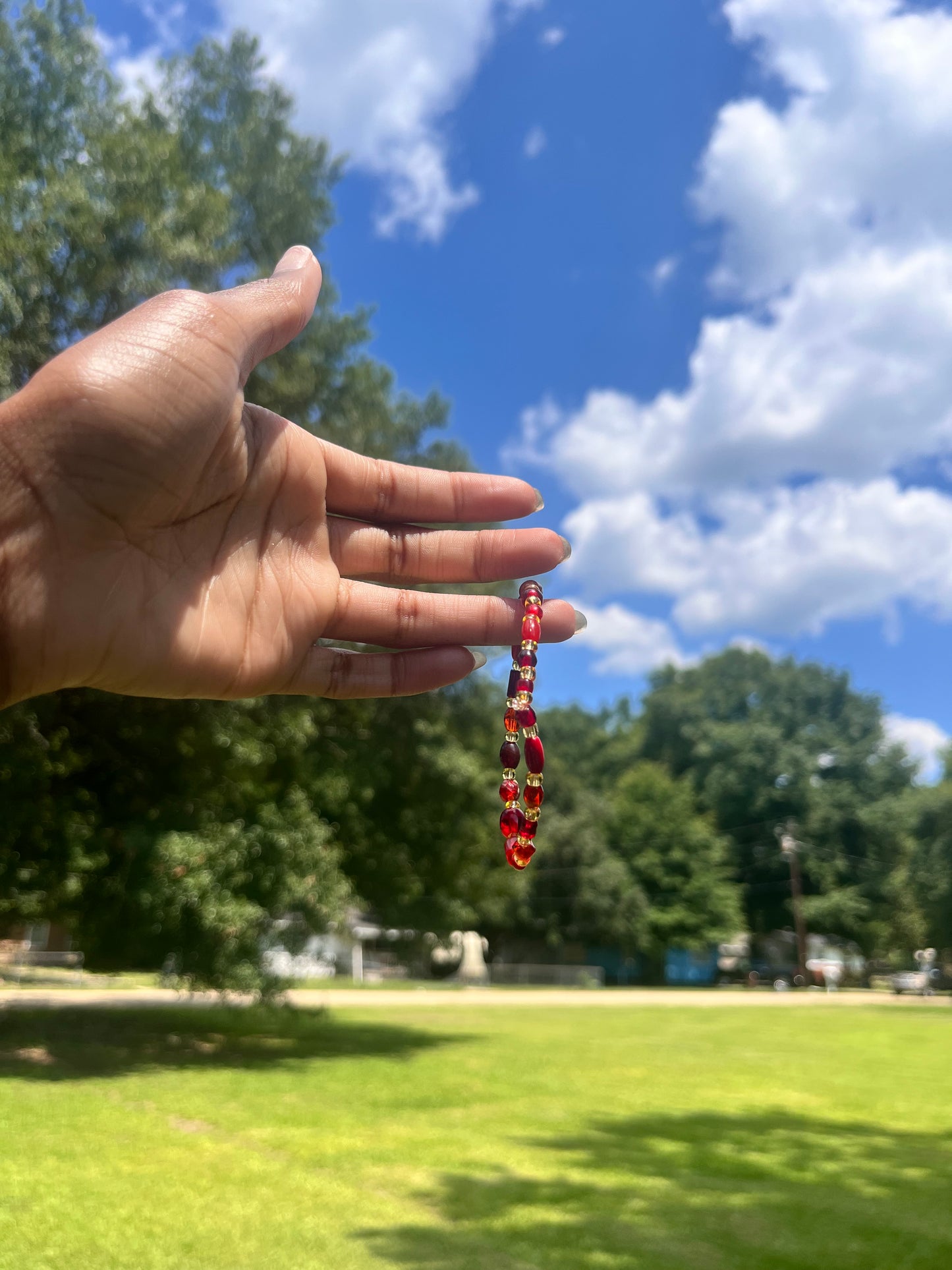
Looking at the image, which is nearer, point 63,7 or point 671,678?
point 63,7

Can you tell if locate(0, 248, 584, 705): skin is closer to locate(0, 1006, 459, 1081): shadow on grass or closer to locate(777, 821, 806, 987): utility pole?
locate(0, 1006, 459, 1081): shadow on grass

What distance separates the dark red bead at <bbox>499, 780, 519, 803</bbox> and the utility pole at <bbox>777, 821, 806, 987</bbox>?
4260cm

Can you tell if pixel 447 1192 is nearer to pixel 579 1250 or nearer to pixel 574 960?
pixel 579 1250

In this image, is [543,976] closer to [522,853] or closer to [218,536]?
[522,853]

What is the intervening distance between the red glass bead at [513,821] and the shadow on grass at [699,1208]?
3.35 metres

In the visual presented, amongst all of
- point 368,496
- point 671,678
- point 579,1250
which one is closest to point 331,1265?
point 579,1250

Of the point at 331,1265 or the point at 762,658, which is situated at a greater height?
the point at 762,658

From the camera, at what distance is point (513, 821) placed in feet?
9.70

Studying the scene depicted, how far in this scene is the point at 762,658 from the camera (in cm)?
5594

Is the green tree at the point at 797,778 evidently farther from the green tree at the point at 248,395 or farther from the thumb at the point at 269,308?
the thumb at the point at 269,308

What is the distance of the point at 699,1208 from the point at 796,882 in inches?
1542

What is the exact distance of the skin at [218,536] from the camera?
7.72ft

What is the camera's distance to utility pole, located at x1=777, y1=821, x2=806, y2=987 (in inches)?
1660

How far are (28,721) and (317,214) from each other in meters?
7.25
